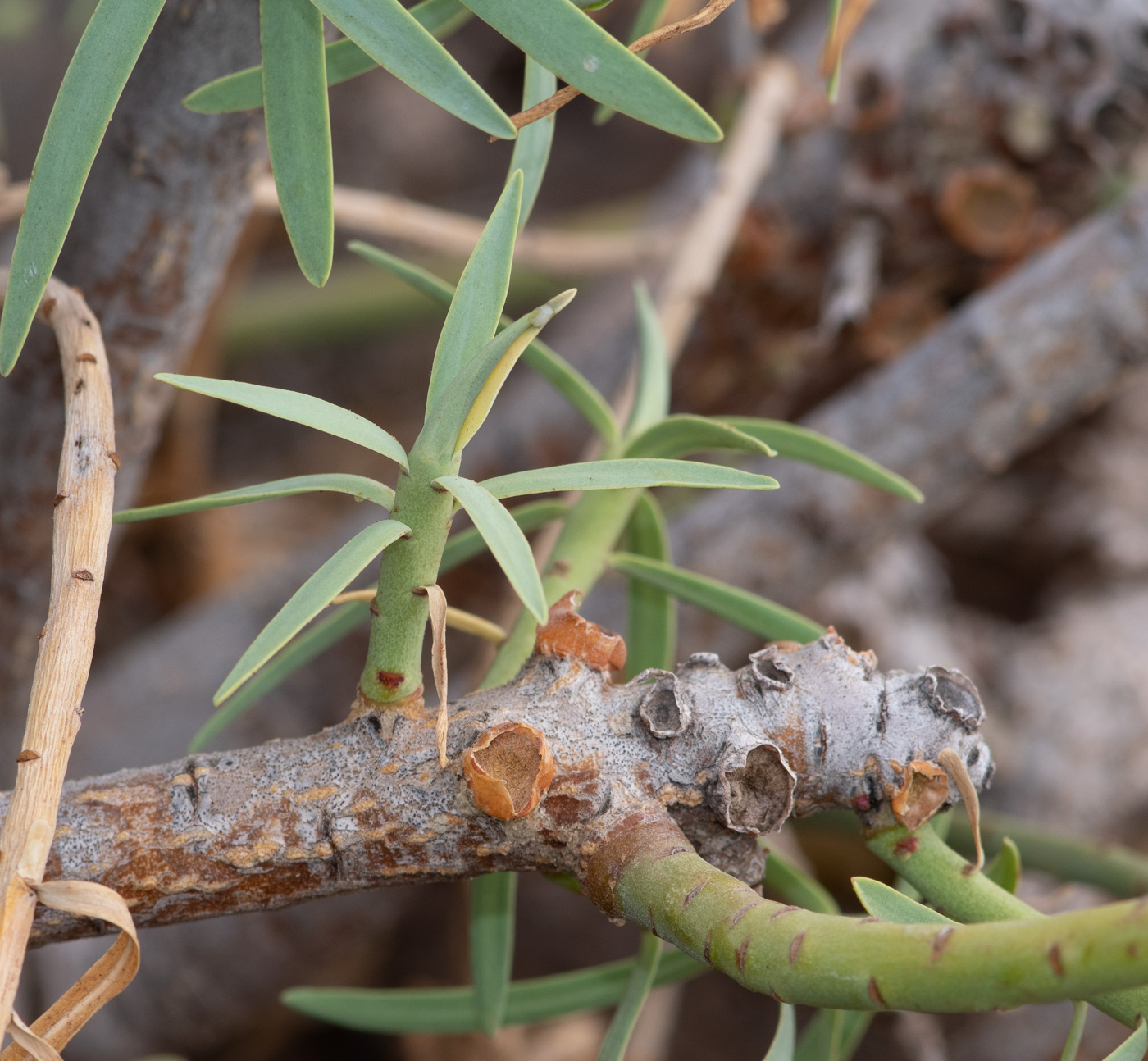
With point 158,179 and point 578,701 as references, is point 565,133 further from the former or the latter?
point 578,701

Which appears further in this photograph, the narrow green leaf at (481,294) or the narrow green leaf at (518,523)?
the narrow green leaf at (518,523)

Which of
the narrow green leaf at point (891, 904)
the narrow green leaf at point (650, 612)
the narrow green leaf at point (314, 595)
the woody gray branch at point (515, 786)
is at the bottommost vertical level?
the narrow green leaf at point (891, 904)

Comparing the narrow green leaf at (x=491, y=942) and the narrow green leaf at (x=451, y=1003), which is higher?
the narrow green leaf at (x=491, y=942)

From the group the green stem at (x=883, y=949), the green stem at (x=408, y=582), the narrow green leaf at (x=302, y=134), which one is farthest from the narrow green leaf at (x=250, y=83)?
the green stem at (x=883, y=949)

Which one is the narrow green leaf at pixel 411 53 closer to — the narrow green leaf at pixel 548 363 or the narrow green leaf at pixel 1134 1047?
the narrow green leaf at pixel 548 363

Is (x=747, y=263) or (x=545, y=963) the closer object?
(x=747, y=263)

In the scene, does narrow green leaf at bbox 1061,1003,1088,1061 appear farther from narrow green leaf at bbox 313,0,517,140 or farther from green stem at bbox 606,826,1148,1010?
narrow green leaf at bbox 313,0,517,140

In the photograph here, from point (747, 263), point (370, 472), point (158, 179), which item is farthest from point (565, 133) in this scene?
point (158, 179)

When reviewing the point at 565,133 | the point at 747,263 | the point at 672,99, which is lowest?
the point at 672,99
